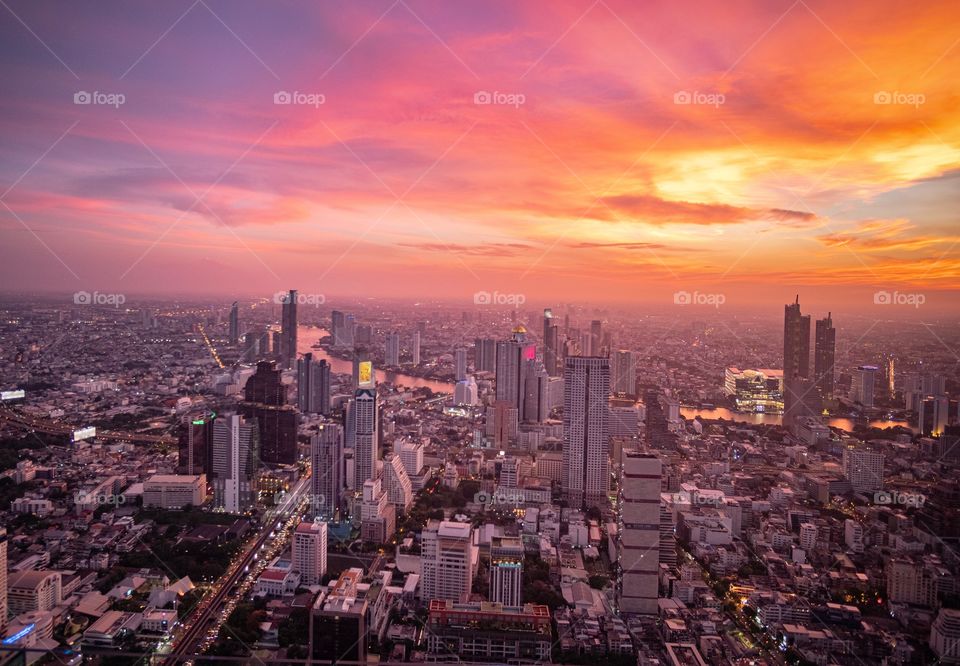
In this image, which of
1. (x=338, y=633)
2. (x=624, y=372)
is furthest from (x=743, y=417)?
(x=338, y=633)

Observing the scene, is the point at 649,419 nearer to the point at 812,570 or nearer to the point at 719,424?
the point at 719,424

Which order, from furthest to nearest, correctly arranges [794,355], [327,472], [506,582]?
[794,355]
[327,472]
[506,582]

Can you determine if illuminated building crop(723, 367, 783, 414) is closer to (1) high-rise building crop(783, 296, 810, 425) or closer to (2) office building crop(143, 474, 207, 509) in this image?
(1) high-rise building crop(783, 296, 810, 425)

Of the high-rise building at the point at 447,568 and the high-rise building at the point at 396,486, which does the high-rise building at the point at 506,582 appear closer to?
the high-rise building at the point at 447,568

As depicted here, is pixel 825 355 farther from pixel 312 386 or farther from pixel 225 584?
pixel 312 386

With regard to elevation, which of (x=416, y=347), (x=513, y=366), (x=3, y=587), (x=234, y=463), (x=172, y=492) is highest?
(x=416, y=347)

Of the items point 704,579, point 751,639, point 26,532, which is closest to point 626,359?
point 704,579
